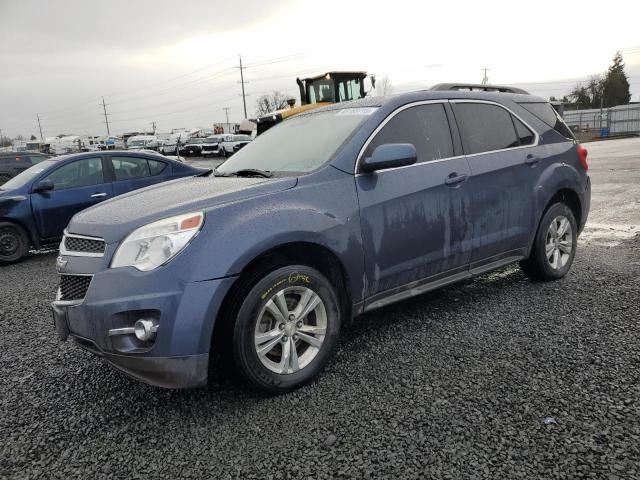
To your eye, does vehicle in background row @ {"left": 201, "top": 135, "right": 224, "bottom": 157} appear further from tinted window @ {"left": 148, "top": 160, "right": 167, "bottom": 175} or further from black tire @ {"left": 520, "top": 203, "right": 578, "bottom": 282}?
black tire @ {"left": 520, "top": 203, "right": 578, "bottom": 282}

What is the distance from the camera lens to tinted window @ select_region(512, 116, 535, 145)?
438cm

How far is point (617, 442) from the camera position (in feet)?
7.54

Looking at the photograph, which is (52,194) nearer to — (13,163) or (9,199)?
(9,199)

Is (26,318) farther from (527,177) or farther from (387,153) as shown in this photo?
(527,177)

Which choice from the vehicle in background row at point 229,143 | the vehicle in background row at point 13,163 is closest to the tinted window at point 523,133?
the vehicle in background row at point 13,163

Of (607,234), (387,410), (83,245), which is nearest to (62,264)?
(83,245)

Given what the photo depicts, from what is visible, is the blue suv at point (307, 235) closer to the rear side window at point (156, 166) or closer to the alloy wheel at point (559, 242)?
the alloy wheel at point (559, 242)

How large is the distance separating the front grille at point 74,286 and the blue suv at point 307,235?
0.04ft

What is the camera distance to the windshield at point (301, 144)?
11.2 feet

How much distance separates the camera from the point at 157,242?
2607mm

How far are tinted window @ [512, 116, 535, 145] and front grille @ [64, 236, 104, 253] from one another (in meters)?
3.54

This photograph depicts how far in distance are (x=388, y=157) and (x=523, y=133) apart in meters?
1.90

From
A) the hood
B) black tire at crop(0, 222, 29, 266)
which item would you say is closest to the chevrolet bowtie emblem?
the hood

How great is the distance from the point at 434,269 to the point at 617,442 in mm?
1631
